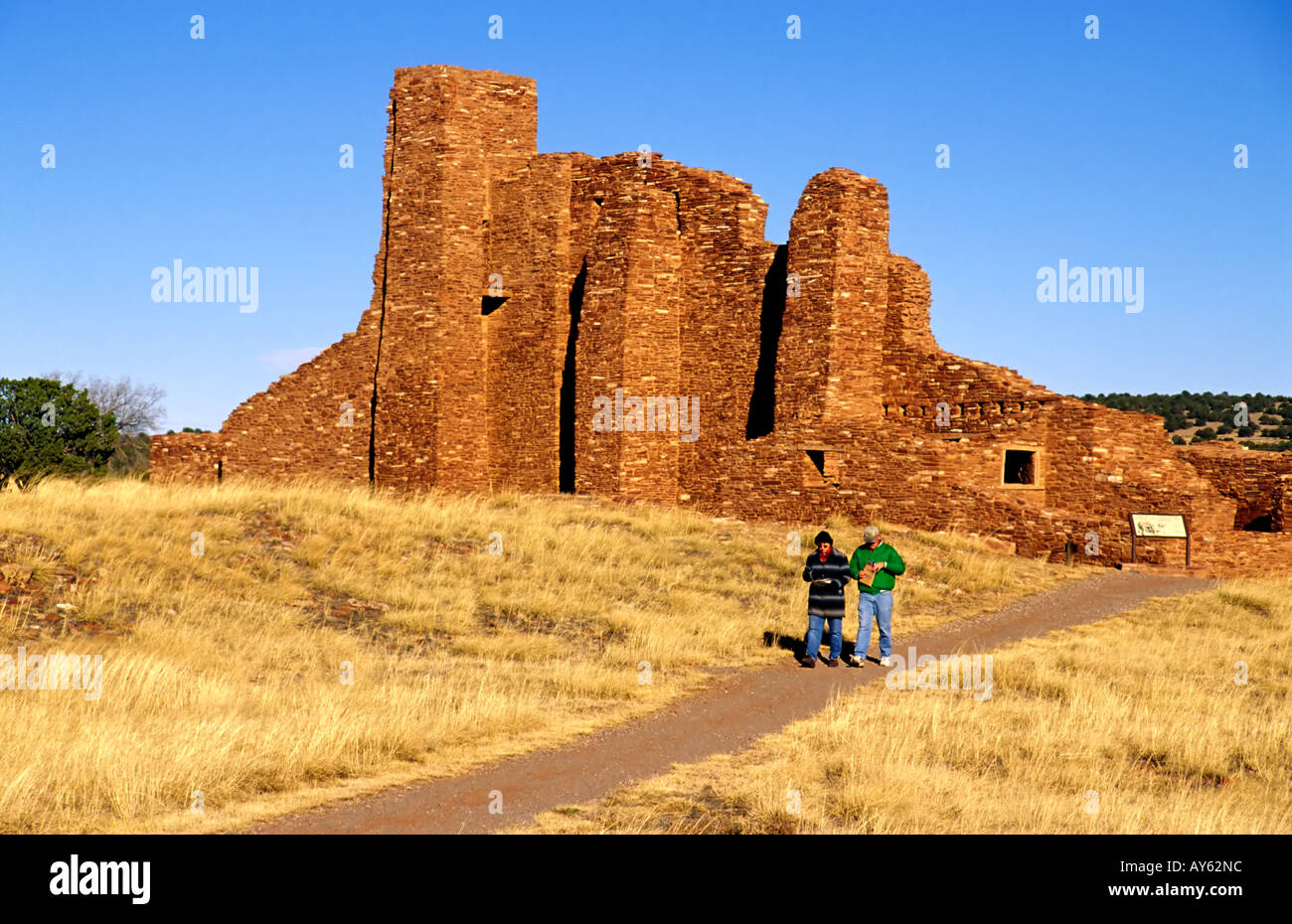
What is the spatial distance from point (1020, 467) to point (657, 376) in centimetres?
844

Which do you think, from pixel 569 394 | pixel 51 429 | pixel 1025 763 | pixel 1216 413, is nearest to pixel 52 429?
pixel 51 429

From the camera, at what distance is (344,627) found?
13.4 meters

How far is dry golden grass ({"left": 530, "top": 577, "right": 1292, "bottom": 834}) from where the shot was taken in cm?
713

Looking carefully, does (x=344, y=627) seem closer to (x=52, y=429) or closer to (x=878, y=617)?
(x=878, y=617)

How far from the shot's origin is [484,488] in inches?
1064

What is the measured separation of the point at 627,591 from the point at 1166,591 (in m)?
9.23

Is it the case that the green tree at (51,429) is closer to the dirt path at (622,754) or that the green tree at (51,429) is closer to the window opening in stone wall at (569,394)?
the window opening in stone wall at (569,394)

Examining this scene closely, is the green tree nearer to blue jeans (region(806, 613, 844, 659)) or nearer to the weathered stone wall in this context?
blue jeans (region(806, 613, 844, 659))

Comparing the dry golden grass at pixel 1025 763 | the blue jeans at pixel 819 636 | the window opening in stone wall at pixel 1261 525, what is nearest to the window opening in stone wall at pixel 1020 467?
the window opening in stone wall at pixel 1261 525

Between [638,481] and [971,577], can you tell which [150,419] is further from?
[971,577]

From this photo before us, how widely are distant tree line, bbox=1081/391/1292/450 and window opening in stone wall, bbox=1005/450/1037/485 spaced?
3464 cm

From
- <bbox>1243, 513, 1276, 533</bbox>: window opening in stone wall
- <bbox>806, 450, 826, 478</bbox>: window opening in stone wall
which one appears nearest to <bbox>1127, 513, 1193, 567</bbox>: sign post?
<bbox>1243, 513, 1276, 533</bbox>: window opening in stone wall

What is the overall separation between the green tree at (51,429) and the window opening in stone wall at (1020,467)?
99.4 feet

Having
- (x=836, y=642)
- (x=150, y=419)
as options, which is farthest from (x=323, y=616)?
(x=150, y=419)
